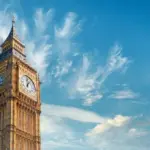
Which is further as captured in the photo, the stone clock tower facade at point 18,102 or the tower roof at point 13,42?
the tower roof at point 13,42

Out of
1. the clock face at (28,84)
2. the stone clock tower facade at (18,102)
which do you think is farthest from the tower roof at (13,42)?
the clock face at (28,84)

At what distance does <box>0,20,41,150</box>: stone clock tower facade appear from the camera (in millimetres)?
66000

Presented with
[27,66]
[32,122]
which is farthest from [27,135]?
[27,66]

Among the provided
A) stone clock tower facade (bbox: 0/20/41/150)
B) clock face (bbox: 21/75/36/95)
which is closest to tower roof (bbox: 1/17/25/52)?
stone clock tower facade (bbox: 0/20/41/150)

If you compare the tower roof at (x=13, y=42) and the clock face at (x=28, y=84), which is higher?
the tower roof at (x=13, y=42)

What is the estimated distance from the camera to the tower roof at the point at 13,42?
7700cm

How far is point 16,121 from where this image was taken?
67.2 meters

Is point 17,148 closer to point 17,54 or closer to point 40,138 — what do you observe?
point 40,138

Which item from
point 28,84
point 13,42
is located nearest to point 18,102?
point 28,84

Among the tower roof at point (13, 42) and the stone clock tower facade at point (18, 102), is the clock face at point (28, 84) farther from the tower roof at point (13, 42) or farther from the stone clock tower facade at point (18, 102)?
the tower roof at point (13, 42)

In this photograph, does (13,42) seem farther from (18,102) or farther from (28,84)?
(18,102)

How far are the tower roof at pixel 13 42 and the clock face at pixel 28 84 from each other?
7.46 metres

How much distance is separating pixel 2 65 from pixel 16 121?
40.2 ft

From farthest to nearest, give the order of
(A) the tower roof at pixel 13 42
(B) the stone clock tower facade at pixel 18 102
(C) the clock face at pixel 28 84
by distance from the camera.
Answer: (A) the tower roof at pixel 13 42
(C) the clock face at pixel 28 84
(B) the stone clock tower facade at pixel 18 102
